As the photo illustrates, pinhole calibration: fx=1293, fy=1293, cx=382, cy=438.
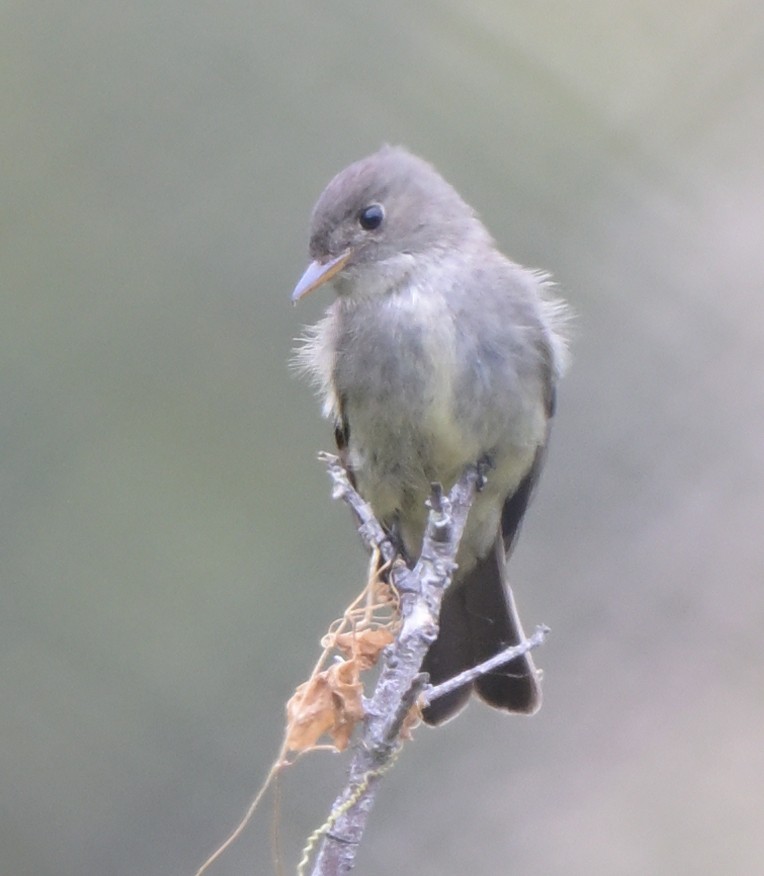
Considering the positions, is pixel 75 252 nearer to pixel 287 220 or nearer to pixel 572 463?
pixel 287 220

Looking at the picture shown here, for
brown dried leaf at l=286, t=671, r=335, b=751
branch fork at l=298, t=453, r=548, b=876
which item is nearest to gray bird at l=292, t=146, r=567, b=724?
branch fork at l=298, t=453, r=548, b=876

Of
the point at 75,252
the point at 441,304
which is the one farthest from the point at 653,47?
the point at 75,252

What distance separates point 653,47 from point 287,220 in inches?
37.6

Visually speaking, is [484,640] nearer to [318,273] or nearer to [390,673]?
[318,273]

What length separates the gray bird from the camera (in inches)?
103

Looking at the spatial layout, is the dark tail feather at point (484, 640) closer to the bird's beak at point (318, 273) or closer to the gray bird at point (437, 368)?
the gray bird at point (437, 368)

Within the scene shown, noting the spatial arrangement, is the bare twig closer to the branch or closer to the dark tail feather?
the branch

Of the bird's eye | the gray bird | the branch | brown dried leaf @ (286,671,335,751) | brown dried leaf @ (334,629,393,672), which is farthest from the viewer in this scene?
the bird's eye

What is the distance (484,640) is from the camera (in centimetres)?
295

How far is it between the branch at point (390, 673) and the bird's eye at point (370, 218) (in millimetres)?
898

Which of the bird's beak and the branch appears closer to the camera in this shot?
the branch

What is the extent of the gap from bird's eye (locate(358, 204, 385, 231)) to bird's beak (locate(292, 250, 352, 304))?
83mm

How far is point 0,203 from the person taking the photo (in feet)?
9.86

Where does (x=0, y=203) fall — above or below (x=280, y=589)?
above
